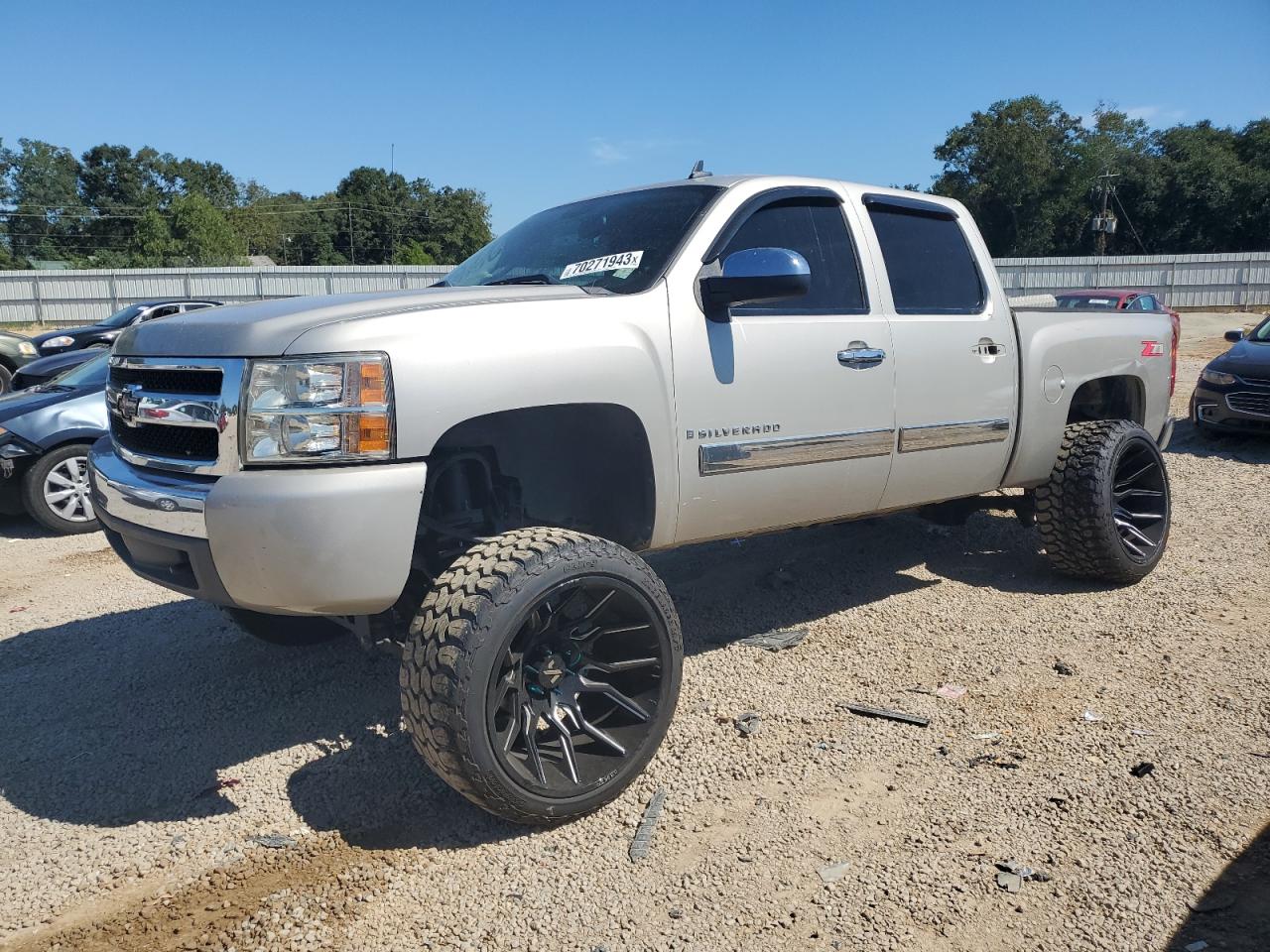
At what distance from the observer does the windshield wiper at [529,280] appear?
11.8 feet

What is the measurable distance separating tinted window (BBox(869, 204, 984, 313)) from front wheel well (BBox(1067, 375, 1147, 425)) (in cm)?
135

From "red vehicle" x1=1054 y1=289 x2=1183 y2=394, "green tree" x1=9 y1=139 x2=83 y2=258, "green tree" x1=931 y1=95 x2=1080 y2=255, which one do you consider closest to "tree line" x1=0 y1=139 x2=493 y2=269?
"green tree" x1=9 y1=139 x2=83 y2=258

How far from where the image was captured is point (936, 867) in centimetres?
262

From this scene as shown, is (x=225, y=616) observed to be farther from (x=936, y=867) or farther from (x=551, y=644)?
(x=936, y=867)

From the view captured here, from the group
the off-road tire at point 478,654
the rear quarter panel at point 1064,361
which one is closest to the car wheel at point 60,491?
the off-road tire at point 478,654

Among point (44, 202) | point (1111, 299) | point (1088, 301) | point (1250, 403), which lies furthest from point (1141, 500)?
point (44, 202)

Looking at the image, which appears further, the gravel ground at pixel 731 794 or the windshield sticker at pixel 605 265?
the windshield sticker at pixel 605 265

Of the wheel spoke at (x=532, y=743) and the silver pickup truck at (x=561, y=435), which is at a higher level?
the silver pickup truck at (x=561, y=435)

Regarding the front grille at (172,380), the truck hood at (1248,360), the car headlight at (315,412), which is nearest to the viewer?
the car headlight at (315,412)

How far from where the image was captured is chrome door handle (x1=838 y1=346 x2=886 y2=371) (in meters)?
3.73

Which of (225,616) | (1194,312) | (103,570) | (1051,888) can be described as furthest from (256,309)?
(1194,312)

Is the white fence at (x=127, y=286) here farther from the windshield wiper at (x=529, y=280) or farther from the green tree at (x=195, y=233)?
the windshield wiper at (x=529, y=280)

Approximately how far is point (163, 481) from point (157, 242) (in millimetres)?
61962

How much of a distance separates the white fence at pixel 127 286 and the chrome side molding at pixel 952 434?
30.3 metres
